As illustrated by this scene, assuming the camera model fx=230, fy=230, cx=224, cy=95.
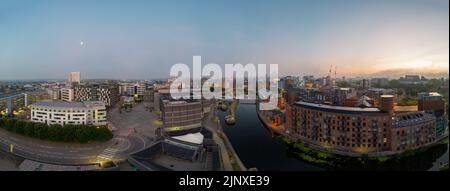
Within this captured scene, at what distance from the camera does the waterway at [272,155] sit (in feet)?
9.18

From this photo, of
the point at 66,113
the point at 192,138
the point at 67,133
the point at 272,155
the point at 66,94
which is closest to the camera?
the point at 272,155

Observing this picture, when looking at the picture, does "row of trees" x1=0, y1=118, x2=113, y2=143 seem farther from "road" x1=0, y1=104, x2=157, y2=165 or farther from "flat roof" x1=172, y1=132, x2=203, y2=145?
"flat roof" x1=172, y1=132, x2=203, y2=145

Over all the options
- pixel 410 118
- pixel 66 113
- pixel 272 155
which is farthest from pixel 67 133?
pixel 410 118

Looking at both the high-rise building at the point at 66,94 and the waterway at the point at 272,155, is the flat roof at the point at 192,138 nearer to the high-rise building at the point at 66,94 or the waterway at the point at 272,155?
the waterway at the point at 272,155

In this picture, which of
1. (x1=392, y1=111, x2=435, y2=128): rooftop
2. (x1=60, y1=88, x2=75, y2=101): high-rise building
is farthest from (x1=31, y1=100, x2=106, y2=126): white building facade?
(x1=392, y1=111, x2=435, y2=128): rooftop

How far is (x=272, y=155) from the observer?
3271 mm

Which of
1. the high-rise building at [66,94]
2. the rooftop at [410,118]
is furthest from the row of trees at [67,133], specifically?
the rooftop at [410,118]

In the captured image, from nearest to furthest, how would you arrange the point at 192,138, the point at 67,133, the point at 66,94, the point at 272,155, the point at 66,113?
the point at 272,155
the point at 192,138
the point at 67,133
the point at 66,113
the point at 66,94

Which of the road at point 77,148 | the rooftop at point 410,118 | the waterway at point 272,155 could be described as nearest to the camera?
the waterway at point 272,155

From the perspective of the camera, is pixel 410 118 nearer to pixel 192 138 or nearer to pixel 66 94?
pixel 192 138

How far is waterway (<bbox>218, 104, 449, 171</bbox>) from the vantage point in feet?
9.18

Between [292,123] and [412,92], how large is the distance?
2.10 m
